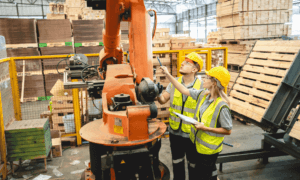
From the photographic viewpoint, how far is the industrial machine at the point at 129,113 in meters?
2.04

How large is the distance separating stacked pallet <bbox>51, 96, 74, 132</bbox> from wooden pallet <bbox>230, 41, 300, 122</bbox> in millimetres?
4458

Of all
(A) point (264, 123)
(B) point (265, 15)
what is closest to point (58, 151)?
(A) point (264, 123)

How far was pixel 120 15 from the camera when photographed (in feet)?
8.10

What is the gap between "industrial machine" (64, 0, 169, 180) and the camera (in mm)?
2037

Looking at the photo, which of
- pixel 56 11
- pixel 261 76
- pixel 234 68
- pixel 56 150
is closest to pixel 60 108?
pixel 56 150

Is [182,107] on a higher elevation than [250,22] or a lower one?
lower

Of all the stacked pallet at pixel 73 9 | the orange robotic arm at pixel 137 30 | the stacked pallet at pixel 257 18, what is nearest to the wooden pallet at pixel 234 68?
the stacked pallet at pixel 257 18

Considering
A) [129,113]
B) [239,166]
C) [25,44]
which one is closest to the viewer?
[129,113]

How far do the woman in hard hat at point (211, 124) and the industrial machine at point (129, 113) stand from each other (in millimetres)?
491

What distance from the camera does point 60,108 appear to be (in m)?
5.88

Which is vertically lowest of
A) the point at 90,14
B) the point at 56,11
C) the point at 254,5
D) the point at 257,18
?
the point at 257,18

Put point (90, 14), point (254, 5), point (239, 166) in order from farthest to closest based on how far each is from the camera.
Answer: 1. point (90, 14)
2. point (254, 5)
3. point (239, 166)

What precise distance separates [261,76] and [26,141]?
5517mm

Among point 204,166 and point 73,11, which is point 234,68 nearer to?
point 204,166
